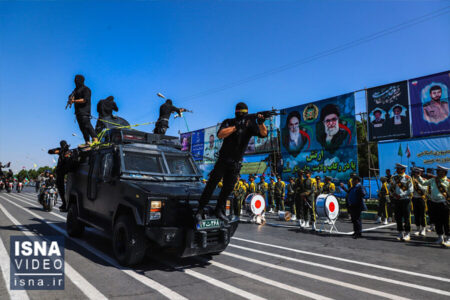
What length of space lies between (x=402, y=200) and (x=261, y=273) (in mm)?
6274

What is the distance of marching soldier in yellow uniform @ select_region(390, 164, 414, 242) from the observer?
8570 mm

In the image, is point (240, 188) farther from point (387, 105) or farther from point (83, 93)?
point (387, 105)

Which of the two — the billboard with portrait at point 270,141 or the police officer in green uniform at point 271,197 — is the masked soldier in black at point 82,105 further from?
the billboard with portrait at point 270,141

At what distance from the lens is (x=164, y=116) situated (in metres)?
10.2

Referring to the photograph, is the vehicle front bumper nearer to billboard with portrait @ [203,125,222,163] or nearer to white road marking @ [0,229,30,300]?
white road marking @ [0,229,30,300]

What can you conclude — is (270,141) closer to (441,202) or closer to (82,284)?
(441,202)

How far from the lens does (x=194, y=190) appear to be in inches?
205

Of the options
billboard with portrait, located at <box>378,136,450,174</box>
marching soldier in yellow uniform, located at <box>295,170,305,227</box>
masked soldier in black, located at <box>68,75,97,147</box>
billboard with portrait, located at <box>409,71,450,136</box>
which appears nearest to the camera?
masked soldier in black, located at <box>68,75,97,147</box>

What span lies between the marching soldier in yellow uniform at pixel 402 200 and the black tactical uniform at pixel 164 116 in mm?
7744

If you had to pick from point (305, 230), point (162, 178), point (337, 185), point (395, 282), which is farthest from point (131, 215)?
point (337, 185)

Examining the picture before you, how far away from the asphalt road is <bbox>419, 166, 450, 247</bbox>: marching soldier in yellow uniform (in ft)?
2.28

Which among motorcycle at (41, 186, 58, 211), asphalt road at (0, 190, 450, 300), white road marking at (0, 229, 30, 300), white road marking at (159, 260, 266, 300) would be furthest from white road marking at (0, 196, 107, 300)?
motorcycle at (41, 186, 58, 211)

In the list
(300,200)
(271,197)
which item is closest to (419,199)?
(300,200)

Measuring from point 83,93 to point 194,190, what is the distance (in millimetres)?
5834
